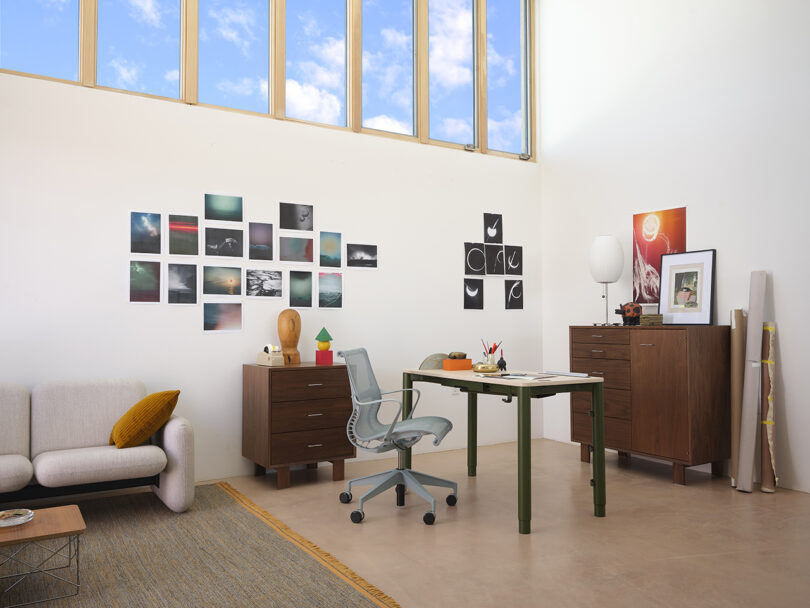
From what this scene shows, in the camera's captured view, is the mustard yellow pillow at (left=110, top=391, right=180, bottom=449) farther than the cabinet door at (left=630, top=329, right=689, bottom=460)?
No

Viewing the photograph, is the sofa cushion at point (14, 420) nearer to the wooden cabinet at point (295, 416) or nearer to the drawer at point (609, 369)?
the wooden cabinet at point (295, 416)

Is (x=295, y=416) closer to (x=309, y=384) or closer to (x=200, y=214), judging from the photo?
(x=309, y=384)

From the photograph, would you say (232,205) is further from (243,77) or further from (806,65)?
(806,65)

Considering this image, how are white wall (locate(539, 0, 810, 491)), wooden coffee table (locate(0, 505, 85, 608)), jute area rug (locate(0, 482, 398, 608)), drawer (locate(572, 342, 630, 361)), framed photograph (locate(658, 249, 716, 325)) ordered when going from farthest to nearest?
drawer (locate(572, 342, 630, 361)) < framed photograph (locate(658, 249, 716, 325)) < white wall (locate(539, 0, 810, 491)) < jute area rug (locate(0, 482, 398, 608)) < wooden coffee table (locate(0, 505, 85, 608))

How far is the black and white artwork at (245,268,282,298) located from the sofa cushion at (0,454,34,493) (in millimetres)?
2048

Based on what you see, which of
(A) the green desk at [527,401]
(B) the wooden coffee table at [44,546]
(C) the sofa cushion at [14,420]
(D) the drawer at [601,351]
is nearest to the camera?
(B) the wooden coffee table at [44,546]

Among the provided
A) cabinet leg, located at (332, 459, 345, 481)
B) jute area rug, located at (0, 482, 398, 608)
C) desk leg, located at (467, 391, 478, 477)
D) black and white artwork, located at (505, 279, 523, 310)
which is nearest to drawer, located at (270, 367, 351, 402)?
cabinet leg, located at (332, 459, 345, 481)

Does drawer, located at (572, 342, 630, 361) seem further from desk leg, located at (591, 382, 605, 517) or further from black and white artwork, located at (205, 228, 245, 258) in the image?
black and white artwork, located at (205, 228, 245, 258)

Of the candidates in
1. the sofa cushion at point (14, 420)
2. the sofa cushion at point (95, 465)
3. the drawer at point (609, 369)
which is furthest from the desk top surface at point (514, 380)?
the sofa cushion at point (14, 420)

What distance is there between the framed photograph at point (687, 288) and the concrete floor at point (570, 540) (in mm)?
1259

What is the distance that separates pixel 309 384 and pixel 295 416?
257 millimetres

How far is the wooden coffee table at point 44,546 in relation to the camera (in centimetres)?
265

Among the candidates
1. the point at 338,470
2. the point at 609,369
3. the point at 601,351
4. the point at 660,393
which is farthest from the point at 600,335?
the point at 338,470

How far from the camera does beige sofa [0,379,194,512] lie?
3.73 metres
